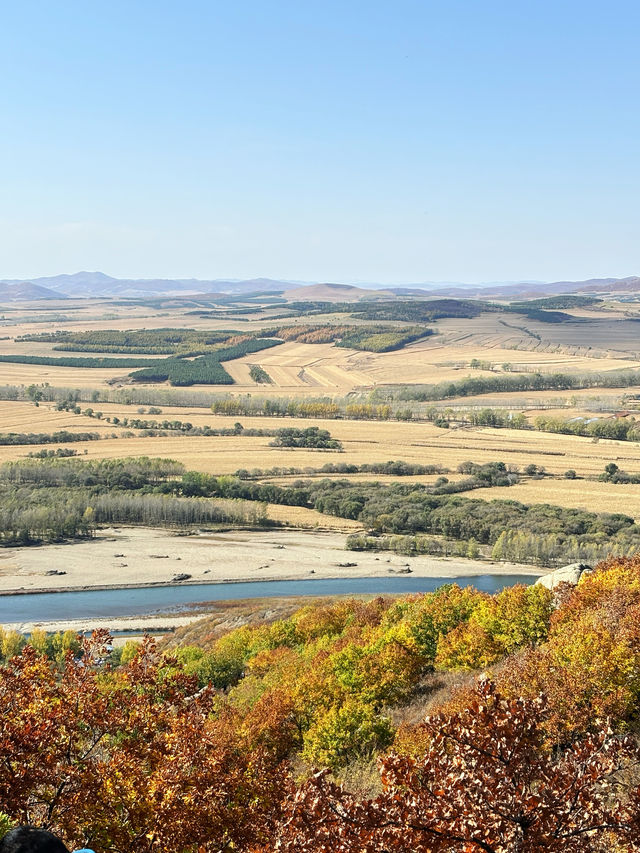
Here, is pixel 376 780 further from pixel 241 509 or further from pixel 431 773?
pixel 241 509

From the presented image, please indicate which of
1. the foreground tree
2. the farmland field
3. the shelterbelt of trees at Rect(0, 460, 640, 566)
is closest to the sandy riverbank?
the shelterbelt of trees at Rect(0, 460, 640, 566)

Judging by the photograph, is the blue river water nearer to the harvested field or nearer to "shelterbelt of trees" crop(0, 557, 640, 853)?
the harvested field

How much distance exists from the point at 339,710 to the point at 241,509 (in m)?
77.0

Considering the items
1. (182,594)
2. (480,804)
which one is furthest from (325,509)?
(480,804)

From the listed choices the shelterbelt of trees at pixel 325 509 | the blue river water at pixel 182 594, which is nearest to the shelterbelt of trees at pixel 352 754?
the blue river water at pixel 182 594

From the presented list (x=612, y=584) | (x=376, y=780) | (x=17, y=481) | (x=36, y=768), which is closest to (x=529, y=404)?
(x=17, y=481)

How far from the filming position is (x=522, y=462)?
127 meters

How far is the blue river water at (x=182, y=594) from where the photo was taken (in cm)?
7575

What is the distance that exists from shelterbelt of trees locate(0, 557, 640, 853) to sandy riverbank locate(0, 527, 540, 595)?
169ft

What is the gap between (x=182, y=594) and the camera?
269 feet

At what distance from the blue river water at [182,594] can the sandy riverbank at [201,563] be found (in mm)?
1075

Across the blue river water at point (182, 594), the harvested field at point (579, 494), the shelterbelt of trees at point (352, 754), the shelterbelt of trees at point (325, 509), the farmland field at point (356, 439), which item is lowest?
the blue river water at point (182, 594)

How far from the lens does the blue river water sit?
75750mm

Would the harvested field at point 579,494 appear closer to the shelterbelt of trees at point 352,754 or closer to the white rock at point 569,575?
the white rock at point 569,575
